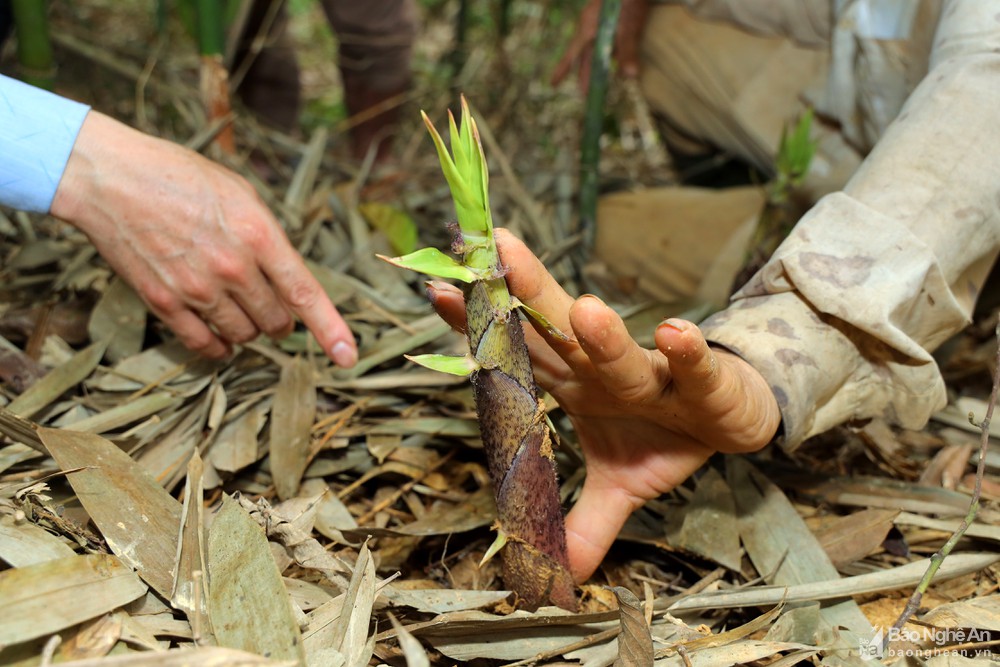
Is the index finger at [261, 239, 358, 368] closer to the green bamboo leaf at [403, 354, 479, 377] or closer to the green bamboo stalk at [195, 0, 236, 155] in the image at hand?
the green bamboo leaf at [403, 354, 479, 377]

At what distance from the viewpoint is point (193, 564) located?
31.6 inches

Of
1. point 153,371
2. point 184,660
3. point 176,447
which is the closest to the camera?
point 184,660

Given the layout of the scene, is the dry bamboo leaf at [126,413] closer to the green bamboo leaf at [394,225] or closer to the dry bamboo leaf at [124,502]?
the dry bamboo leaf at [124,502]

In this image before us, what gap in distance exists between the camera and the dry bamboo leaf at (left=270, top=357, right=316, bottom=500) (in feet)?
3.42

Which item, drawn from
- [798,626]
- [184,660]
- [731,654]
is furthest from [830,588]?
[184,660]

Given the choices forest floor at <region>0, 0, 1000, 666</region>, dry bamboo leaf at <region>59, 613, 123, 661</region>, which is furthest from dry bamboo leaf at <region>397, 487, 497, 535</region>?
dry bamboo leaf at <region>59, 613, 123, 661</region>

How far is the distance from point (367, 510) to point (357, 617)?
339 millimetres

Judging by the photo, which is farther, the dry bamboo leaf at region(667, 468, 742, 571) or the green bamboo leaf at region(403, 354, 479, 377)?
the dry bamboo leaf at region(667, 468, 742, 571)

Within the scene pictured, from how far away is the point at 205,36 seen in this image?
154cm

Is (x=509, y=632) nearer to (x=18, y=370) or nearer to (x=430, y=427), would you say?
(x=430, y=427)

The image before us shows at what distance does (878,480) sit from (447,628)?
2.14 feet

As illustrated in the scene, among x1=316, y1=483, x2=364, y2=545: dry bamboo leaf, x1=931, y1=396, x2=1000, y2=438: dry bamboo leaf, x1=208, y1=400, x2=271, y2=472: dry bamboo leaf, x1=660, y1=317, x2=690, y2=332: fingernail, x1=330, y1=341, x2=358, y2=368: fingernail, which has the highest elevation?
x1=660, y1=317, x2=690, y2=332: fingernail

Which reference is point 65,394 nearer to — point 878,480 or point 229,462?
point 229,462

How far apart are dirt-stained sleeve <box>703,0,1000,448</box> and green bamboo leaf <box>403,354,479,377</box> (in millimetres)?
325
